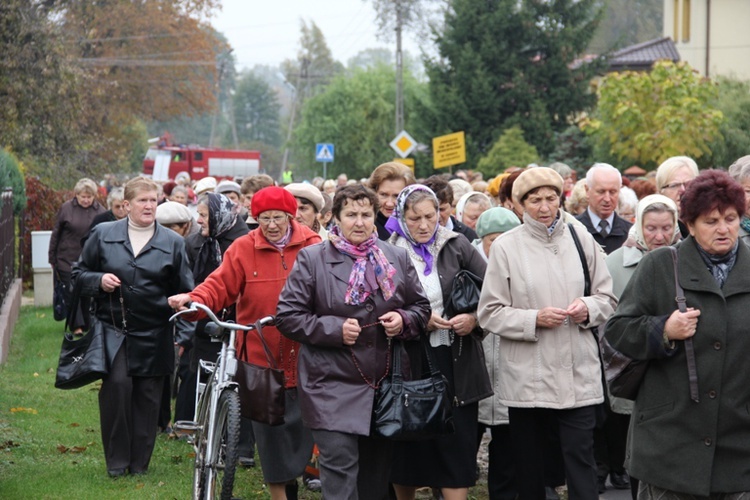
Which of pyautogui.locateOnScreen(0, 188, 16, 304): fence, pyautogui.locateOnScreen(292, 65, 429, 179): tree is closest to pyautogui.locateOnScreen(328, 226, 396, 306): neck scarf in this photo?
pyautogui.locateOnScreen(0, 188, 16, 304): fence

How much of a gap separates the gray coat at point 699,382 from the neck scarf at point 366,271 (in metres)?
1.55

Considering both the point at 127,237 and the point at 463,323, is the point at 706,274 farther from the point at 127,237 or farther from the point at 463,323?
the point at 127,237

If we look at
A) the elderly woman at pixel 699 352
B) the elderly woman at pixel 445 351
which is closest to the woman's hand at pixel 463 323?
the elderly woman at pixel 445 351

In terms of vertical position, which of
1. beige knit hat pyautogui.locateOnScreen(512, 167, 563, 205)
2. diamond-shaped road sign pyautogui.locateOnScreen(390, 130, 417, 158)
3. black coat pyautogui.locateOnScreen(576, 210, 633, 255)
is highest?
diamond-shaped road sign pyautogui.locateOnScreen(390, 130, 417, 158)

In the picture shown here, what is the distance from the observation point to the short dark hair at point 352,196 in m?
6.79

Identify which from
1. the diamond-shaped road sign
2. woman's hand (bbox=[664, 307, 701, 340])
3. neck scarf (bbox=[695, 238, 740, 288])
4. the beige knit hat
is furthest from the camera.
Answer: the diamond-shaped road sign

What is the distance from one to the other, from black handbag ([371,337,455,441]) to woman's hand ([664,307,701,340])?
1655 millimetres

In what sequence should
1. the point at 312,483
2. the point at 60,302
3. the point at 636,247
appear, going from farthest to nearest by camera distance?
1. the point at 60,302
2. the point at 312,483
3. the point at 636,247

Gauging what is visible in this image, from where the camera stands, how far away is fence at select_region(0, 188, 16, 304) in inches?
663

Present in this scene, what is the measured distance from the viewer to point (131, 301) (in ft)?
29.0

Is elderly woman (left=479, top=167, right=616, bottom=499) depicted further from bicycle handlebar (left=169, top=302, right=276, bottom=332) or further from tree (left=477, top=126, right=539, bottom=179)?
tree (left=477, top=126, right=539, bottom=179)

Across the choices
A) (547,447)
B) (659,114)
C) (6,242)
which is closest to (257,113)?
(659,114)

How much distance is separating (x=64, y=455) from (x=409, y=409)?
4.26 metres

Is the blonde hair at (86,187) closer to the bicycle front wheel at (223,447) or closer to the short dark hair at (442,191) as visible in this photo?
the short dark hair at (442,191)
